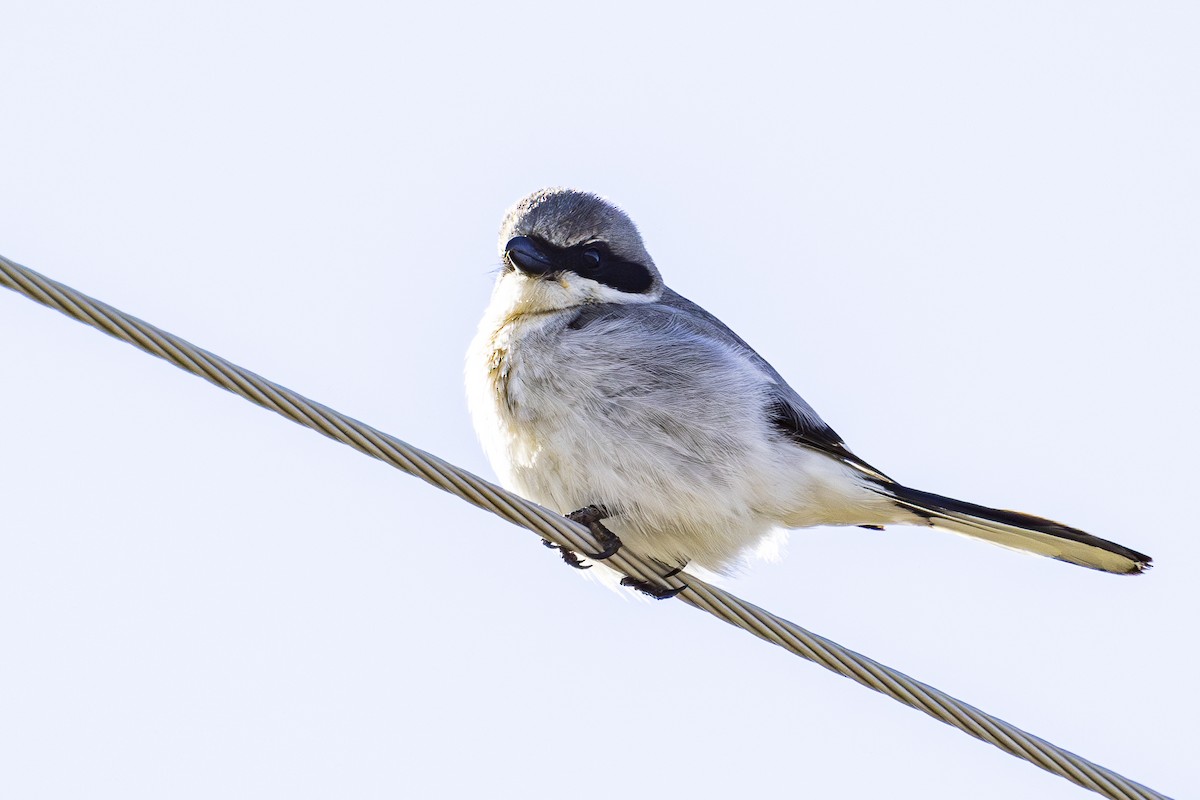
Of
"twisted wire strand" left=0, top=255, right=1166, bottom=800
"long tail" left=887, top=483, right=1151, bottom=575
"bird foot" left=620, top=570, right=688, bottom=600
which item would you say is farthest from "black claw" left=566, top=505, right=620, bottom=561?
"long tail" left=887, top=483, right=1151, bottom=575

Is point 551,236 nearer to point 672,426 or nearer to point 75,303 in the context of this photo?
point 672,426

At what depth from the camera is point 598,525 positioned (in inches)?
214

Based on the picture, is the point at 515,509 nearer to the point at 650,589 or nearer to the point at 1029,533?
the point at 650,589

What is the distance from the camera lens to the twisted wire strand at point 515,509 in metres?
3.56

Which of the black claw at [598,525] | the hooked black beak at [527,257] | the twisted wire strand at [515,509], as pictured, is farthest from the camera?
the hooked black beak at [527,257]

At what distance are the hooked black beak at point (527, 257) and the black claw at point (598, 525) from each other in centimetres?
128

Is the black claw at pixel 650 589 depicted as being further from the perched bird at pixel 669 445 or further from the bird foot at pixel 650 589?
the perched bird at pixel 669 445

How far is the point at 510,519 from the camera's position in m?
4.32

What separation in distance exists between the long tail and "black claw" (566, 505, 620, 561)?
3.95 ft

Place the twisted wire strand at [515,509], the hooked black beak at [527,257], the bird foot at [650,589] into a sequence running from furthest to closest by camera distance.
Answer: the hooked black beak at [527,257]
the bird foot at [650,589]
the twisted wire strand at [515,509]

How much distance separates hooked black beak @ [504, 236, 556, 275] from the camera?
6.26 meters

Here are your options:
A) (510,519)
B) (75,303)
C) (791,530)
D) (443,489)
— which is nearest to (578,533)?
(510,519)

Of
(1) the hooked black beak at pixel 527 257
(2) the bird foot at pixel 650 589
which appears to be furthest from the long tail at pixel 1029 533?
(1) the hooked black beak at pixel 527 257

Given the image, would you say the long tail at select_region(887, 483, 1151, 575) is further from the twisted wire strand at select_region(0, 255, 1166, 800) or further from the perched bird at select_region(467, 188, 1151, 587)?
the twisted wire strand at select_region(0, 255, 1166, 800)
